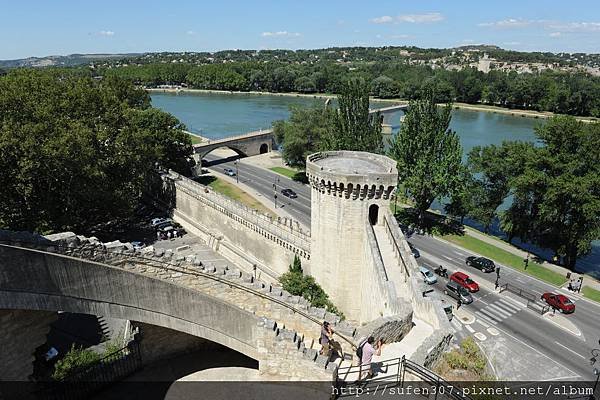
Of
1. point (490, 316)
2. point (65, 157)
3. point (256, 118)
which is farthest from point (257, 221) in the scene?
point (256, 118)

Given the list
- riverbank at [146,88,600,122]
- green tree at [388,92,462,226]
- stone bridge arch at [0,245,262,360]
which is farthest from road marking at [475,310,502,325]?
riverbank at [146,88,600,122]

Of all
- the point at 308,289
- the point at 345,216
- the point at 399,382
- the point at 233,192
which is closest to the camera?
the point at 399,382

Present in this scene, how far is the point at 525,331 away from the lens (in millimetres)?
26562

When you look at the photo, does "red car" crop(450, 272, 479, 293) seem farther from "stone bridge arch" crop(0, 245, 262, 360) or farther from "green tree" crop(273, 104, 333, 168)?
"green tree" crop(273, 104, 333, 168)

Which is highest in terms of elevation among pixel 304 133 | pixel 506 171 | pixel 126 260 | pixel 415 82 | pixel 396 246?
pixel 415 82

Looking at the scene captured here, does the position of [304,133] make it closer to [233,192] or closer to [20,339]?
[233,192]

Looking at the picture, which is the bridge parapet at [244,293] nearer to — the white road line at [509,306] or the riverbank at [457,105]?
the white road line at [509,306]

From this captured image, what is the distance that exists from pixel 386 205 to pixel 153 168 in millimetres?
33115

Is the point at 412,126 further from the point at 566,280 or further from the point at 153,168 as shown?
the point at 153,168

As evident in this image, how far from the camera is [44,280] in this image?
506 inches

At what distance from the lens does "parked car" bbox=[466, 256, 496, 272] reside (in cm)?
3469

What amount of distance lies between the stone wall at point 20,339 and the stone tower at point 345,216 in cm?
1473

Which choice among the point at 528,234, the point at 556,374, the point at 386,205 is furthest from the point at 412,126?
the point at 556,374

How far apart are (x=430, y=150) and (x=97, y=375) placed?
34.8m
